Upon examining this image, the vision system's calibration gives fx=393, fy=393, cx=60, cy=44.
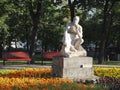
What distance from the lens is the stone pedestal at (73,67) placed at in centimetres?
1638

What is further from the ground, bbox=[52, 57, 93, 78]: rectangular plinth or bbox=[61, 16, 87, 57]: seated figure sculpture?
bbox=[61, 16, 87, 57]: seated figure sculpture

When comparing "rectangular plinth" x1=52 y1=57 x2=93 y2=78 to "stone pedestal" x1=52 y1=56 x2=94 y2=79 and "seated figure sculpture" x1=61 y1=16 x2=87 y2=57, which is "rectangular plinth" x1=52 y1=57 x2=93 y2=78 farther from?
"seated figure sculpture" x1=61 y1=16 x2=87 y2=57

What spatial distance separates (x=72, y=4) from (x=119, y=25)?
21.5 metres

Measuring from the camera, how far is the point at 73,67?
1666 cm

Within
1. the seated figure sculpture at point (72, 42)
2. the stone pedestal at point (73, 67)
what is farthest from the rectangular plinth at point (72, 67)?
the seated figure sculpture at point (72, 42)

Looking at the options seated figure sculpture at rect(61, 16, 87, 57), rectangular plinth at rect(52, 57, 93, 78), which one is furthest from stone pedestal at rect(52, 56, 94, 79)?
seated figure sculpture at rect(61, 16, 87, 57)

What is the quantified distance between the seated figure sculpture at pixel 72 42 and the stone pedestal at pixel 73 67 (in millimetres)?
363

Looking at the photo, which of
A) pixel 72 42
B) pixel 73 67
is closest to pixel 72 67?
pixel 73 67

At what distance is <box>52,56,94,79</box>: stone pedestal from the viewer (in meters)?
16.4

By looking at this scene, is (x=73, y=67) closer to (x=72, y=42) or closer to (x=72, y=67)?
(x=72, y=67)

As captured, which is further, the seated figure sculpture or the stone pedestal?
the seated figure sculpture

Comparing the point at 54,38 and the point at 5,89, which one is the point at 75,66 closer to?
the point at 5,89

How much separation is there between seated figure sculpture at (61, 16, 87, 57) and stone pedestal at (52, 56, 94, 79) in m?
0.36

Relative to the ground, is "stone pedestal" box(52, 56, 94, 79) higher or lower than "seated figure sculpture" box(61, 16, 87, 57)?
lower
